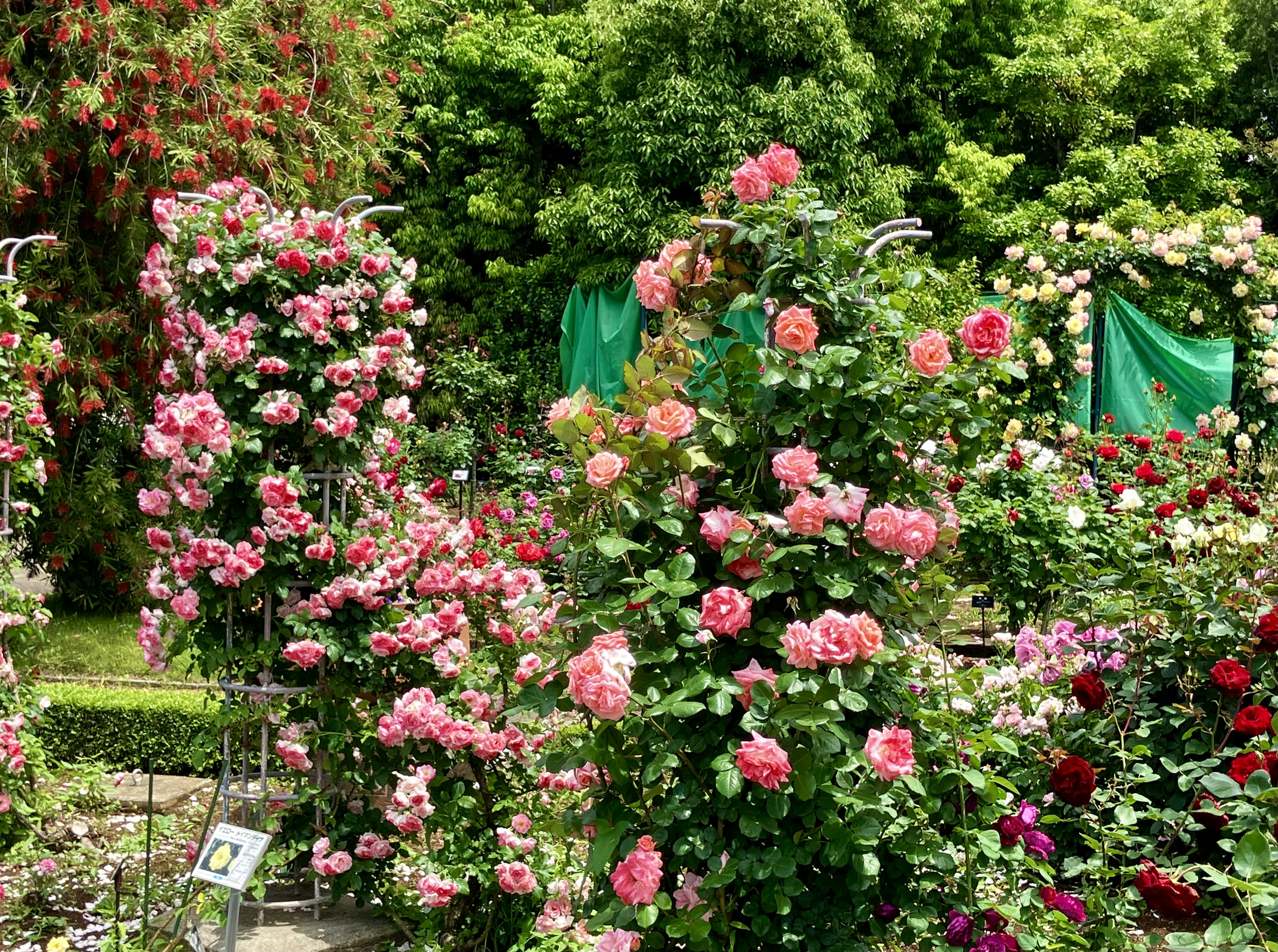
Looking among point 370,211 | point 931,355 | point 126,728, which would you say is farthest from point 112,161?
point 931,355

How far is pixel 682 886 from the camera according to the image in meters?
2.02

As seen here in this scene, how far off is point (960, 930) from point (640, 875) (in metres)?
0.55

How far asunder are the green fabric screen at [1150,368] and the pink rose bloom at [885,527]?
25.4ft

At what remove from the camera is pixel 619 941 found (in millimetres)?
1940

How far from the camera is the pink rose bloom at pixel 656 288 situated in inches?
88.7

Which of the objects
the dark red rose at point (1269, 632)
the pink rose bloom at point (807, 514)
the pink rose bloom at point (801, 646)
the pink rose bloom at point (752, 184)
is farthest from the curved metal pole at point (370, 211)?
the dark red rose at point (1269, 632)

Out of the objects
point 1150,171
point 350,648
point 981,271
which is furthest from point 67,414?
point 1150,171

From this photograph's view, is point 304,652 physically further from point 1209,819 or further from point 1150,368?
point 1150,368

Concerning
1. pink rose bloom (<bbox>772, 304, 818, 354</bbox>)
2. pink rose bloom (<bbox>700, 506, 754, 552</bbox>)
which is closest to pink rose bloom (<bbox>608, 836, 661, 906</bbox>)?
pink rose bloom (<bbox>700, 506, 754, 552</bbox>)

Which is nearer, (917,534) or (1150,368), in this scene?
(917,534)

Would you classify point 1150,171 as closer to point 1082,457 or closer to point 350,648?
point 1082,457

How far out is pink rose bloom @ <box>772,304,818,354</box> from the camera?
199 centimetres

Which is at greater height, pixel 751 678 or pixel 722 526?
pixel 722 526

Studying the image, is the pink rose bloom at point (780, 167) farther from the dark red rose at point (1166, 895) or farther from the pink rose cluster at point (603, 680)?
the dark red rose at point (1166, 895)
